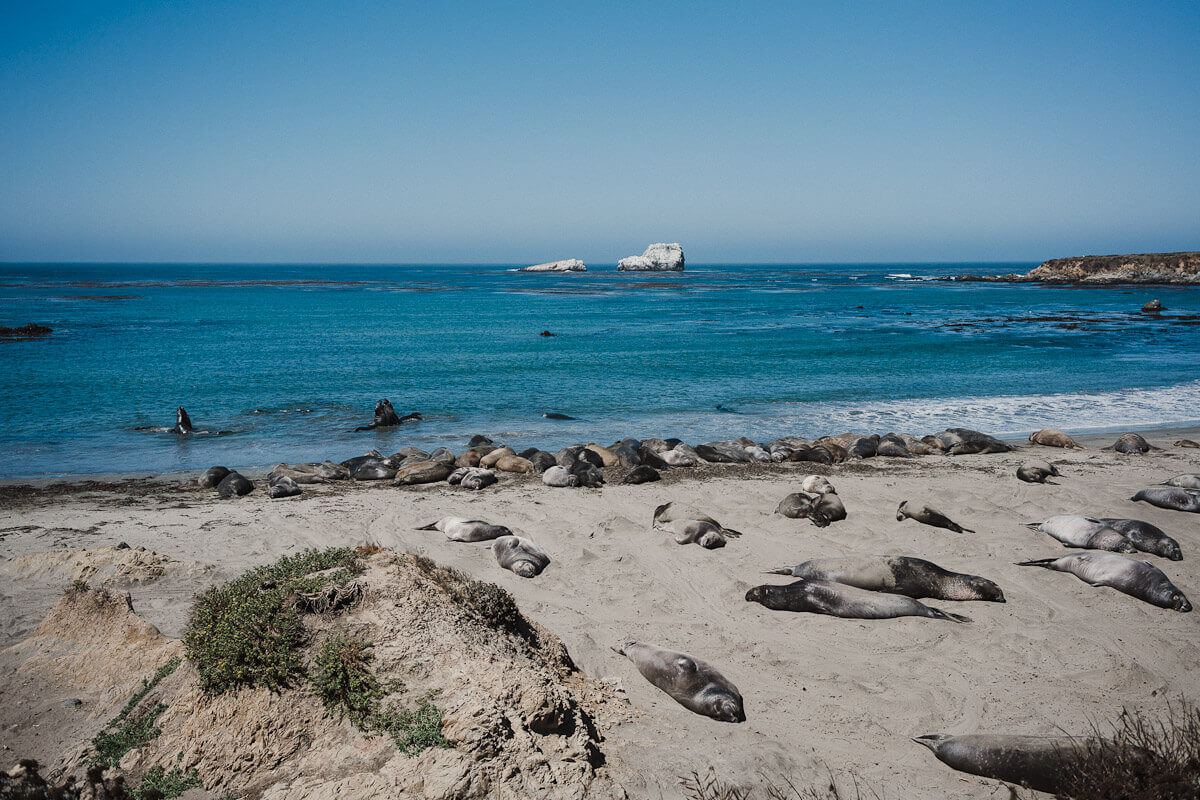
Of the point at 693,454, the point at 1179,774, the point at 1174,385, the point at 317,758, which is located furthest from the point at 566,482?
the point at 1174,385

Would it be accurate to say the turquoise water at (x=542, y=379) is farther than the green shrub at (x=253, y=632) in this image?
Yes

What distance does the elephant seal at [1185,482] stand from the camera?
11453 millimetres

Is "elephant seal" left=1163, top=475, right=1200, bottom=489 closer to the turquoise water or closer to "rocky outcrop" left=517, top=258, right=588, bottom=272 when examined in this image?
the turquoise water

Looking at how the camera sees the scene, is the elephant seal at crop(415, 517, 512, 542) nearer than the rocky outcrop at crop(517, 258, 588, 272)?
Yes

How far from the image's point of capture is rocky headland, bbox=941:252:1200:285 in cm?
8850

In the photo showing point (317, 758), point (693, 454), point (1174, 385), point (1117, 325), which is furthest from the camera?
point (1117, 325)

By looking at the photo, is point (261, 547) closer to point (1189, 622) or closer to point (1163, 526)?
point (1189, 622)

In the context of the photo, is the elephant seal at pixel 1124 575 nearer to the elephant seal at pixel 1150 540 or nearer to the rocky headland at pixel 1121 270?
the elephant seal at pixel 1150 540

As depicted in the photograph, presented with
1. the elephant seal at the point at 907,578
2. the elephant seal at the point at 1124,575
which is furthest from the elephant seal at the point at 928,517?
the elephant seal at the point at 907,578

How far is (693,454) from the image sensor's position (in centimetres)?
1417

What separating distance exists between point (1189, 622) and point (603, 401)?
630 inches

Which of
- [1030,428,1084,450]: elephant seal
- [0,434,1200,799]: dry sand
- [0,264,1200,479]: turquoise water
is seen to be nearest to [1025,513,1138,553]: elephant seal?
[0,434,1200,799]: dry sand

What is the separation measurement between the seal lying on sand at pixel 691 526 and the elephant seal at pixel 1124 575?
12.6 ft

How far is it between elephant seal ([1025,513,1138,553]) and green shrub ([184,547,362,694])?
366 inches
